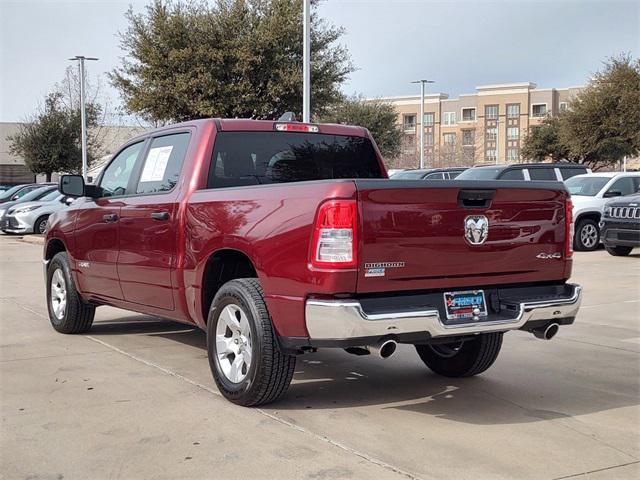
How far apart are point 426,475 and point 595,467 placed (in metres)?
0.98

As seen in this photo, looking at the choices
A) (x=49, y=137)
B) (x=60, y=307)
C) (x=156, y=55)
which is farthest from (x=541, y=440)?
(x=49, y=137)

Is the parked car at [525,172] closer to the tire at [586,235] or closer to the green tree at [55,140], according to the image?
the tire at [586,235]

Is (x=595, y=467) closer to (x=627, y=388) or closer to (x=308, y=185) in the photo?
(x=627, y=388)

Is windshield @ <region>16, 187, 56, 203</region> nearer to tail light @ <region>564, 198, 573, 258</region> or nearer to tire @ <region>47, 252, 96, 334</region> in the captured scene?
tire @ <region>47, 252, 96, 334</region>

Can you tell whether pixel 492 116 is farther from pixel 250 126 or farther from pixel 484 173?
pixel 250 126

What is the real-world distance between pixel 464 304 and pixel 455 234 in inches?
17.9

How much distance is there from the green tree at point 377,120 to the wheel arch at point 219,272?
129ft

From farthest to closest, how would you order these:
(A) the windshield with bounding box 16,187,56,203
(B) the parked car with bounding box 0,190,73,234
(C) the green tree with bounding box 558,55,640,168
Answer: (C) the green tree with bounding box 558,55,640,168
(A) the windshield with bounding box 16,187,56,203
(B) the parked car with bounding box 0,190,73,234

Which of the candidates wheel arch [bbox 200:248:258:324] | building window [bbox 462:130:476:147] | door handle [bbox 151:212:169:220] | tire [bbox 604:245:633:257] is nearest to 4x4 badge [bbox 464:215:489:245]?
wheel arch [bbox 200:248:258:324]

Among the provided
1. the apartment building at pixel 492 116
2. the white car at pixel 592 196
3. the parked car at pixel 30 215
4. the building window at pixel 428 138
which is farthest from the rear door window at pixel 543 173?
the building window at pixel 428 138

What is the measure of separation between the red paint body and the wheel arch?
0.04 meters

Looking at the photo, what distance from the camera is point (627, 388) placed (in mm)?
5977

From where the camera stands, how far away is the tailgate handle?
16.2 feet

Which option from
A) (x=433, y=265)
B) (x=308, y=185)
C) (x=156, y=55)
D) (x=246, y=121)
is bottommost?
(x=433, y=265)
